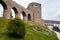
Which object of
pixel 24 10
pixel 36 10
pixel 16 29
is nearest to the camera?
pixel 16 29

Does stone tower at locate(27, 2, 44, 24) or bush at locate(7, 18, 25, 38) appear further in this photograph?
stone tower at locate(27, 2, 44, 24)

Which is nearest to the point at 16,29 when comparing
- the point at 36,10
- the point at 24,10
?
the point at 24,10

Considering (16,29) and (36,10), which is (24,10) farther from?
(16,29)

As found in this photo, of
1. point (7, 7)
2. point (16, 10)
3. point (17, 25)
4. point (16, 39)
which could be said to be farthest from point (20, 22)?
point (16, 10)

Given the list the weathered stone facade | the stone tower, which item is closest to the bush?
the weathered stone facade

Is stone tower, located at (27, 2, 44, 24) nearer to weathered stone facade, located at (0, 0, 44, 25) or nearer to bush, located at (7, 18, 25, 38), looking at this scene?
weathered stone facade, located at (0, 0, 44, 25)

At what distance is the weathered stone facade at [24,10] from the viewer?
4653 cm

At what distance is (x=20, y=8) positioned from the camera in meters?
54.5

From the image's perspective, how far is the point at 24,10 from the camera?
57000mm

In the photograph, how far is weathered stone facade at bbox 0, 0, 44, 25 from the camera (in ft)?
153


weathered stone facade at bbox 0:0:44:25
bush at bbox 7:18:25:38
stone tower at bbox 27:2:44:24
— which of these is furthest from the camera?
stone tower at bbox 27:2:44:24

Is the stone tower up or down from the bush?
up

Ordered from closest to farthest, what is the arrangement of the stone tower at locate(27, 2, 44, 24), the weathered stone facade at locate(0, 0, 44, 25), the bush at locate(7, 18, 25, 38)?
the bush at locate(7, 18, 25, 38), the weathered stone facade at locate(0, 0, 44, 25), the stone tower at locate(27, 2, 44, 24)

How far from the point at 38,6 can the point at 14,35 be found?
39369 mm
